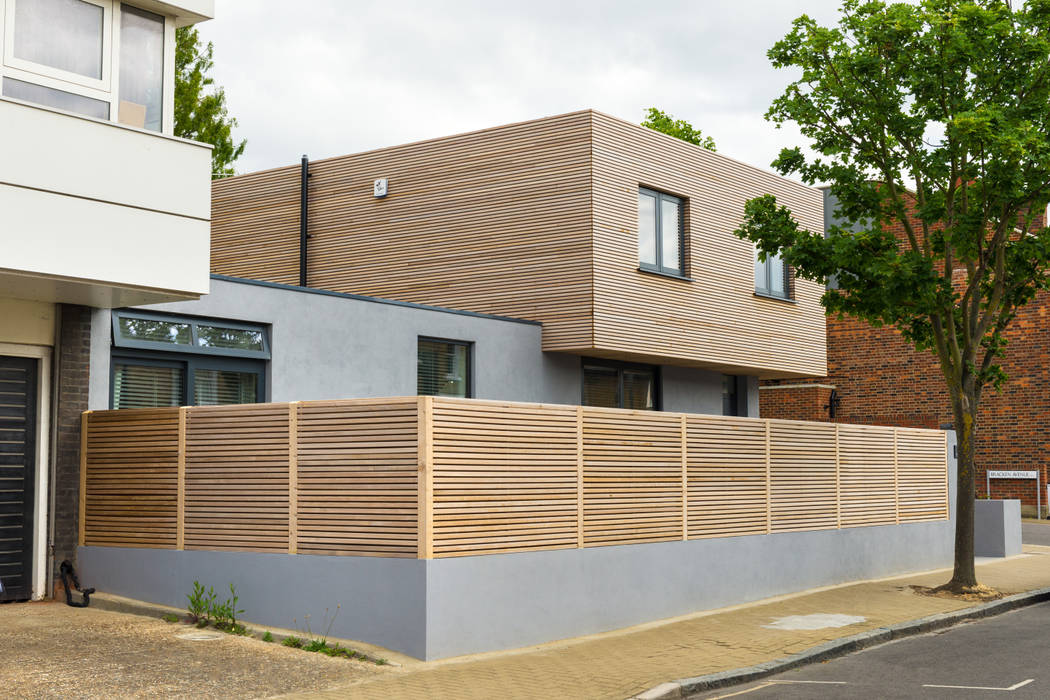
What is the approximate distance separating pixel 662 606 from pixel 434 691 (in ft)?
15.6

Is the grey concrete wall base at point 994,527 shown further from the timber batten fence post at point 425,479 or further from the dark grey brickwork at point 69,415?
the dark grey brickwork at point 69,415

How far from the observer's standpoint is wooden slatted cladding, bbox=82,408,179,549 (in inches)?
482

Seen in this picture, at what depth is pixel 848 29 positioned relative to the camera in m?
16.3

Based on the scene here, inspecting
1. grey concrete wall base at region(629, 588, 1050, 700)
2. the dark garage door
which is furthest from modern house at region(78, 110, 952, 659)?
grey concrete wall base at region(629, 588, 1050, 700)

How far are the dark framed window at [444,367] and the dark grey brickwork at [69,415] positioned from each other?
5202 mm

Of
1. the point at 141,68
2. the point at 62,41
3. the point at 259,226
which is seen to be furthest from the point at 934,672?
the point at 259,226

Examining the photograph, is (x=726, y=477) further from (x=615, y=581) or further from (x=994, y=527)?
(x=994, y=527)

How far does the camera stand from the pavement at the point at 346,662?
9203 millimetres

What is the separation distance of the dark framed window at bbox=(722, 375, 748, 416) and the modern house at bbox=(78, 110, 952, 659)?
0.05 meters

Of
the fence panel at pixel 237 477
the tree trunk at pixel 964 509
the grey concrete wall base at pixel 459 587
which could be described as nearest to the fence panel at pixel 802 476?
the grey concrete wall base at pixel 459 587

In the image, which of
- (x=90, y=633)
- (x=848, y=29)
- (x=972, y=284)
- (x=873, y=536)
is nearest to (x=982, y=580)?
(x=873, y=536)

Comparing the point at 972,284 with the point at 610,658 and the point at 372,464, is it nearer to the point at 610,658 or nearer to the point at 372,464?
the point at 610,658

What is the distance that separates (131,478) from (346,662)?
3.75 meters

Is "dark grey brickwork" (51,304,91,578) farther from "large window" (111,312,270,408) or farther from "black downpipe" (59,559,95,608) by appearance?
"large window" (111,312,270,408)
